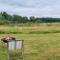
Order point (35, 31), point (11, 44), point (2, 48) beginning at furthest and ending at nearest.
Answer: point (35, 31)
point (2, 48)
point (11, 44)

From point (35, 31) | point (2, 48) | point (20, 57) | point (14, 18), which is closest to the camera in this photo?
point (20, 57)

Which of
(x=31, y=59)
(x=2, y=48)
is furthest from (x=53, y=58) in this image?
(x=2, y=48)

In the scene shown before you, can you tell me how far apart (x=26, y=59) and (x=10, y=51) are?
2.03 m

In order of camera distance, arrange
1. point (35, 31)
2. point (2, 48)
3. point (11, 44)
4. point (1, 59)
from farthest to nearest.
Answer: point (35, 31) → point (2, 48) → point (1, 59) → point (11, 44)

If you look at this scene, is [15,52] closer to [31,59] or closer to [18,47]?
[18,47]

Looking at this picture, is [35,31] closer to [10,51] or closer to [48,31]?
[48,31]

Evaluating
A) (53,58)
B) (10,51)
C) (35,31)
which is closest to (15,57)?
(10,51)

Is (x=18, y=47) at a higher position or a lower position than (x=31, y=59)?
higher

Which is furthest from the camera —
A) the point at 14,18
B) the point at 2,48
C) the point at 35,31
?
the point at 14,18

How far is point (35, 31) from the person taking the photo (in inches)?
1128

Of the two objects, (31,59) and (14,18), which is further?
(14,18)

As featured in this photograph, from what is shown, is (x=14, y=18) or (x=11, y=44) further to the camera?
(x=14, y=18)

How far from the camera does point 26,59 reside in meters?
10.1

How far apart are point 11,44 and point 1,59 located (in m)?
1.99
